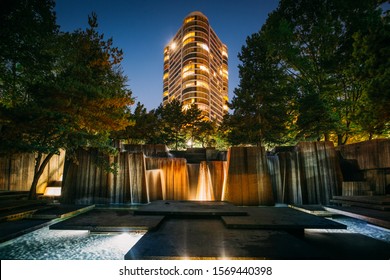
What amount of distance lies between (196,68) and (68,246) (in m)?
100

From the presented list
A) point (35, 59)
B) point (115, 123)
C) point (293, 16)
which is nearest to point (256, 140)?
A: point (293, 16)

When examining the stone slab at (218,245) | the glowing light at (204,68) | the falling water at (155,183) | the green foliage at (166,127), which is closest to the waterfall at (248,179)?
the falling water at (155,183)

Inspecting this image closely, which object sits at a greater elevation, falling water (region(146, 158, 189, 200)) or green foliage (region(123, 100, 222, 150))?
green foliage (region(123, 100, 222, 150))

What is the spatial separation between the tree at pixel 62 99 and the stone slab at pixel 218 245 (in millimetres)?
6001

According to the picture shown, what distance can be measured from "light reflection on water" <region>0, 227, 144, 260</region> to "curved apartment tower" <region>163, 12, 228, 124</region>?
8527 centimetres

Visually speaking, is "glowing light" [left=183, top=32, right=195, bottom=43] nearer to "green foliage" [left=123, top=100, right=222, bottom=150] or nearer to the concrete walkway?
"green foliage" [left=123, top=100, right=222, bottom=150]

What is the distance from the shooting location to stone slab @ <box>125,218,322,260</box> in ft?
8.46

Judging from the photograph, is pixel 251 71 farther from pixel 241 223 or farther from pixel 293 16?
pixel 241 223

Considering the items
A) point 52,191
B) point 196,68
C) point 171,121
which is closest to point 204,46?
point 196,68

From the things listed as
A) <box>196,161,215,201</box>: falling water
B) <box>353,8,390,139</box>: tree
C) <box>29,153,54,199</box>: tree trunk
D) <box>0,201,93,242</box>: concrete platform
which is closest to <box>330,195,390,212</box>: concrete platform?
<box>353,8,390,139</box>: tree

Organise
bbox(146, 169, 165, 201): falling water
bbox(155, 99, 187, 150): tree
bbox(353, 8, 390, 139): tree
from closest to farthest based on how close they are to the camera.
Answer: bbox(353, 8, 390, 139): tree → bbox(146, 169, 165, 201): falling water → bbox(155, 99, 187, 150): tree

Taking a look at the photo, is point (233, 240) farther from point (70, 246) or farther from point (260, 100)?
point (260, 100)

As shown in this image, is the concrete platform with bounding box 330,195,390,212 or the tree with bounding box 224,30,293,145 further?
the tree with bounding box 224,30,293,145

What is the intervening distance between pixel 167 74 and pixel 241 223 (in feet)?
419
